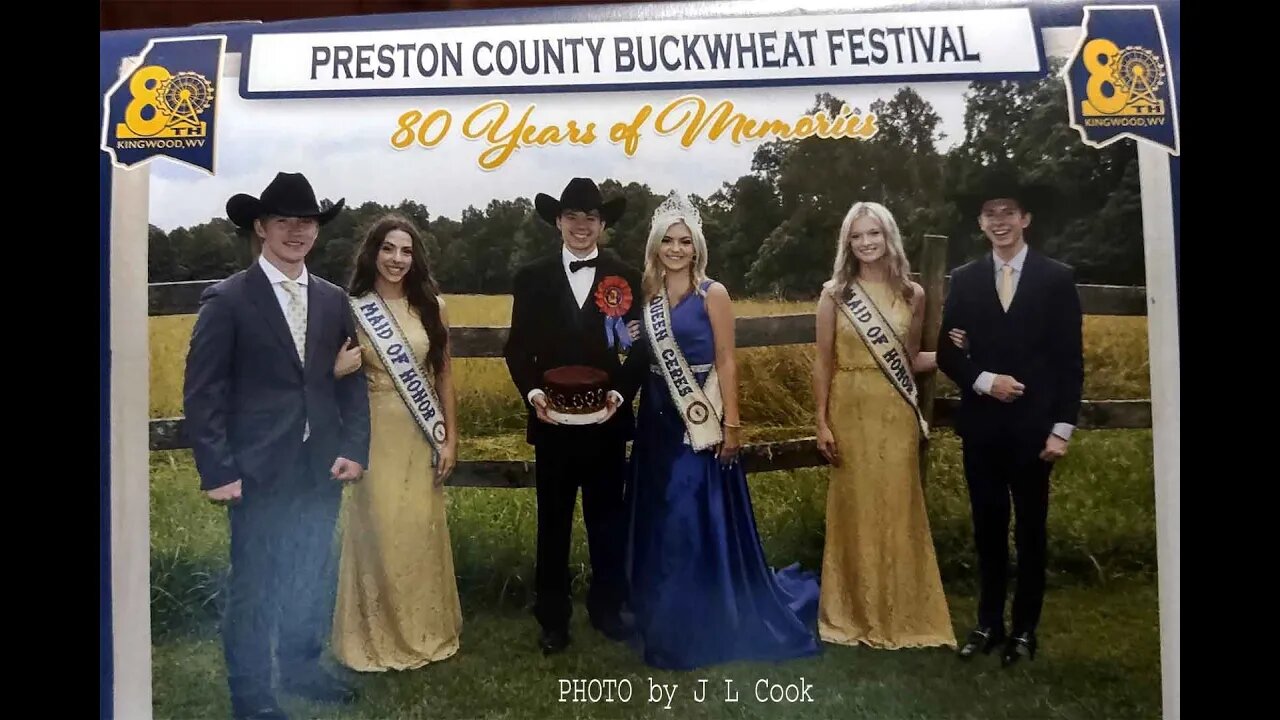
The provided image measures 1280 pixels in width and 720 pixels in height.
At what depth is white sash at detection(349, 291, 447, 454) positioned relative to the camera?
2812mm

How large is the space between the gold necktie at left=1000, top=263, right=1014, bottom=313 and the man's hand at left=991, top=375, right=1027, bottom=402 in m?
0.24

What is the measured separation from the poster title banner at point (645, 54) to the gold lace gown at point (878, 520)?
74 cm

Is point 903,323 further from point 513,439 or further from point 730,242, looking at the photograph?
point 513,439

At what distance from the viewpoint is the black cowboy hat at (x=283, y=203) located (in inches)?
110

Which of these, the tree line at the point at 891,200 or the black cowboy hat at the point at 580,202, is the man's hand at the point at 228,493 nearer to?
the tree line at the point at 891,200

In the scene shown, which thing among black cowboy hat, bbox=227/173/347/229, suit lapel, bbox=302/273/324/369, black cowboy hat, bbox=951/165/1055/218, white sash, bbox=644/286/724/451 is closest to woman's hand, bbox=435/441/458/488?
suit lapel, bbox=302/273/324/369

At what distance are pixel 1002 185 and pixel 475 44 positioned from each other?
5.57 ft

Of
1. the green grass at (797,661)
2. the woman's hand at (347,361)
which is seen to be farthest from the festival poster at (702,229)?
the woman's hand at (347,361)

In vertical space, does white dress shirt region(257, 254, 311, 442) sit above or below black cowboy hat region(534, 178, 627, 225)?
below

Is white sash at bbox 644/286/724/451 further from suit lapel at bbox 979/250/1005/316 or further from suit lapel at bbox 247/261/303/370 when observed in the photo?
suit lapel at bbox 247/261/303/370

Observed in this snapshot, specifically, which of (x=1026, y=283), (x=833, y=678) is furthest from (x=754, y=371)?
(x=833, y=678)

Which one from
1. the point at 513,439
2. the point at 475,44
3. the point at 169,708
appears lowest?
the point at 169,708

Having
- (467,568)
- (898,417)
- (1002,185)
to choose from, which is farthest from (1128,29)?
(467,568)

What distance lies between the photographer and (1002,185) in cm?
275
